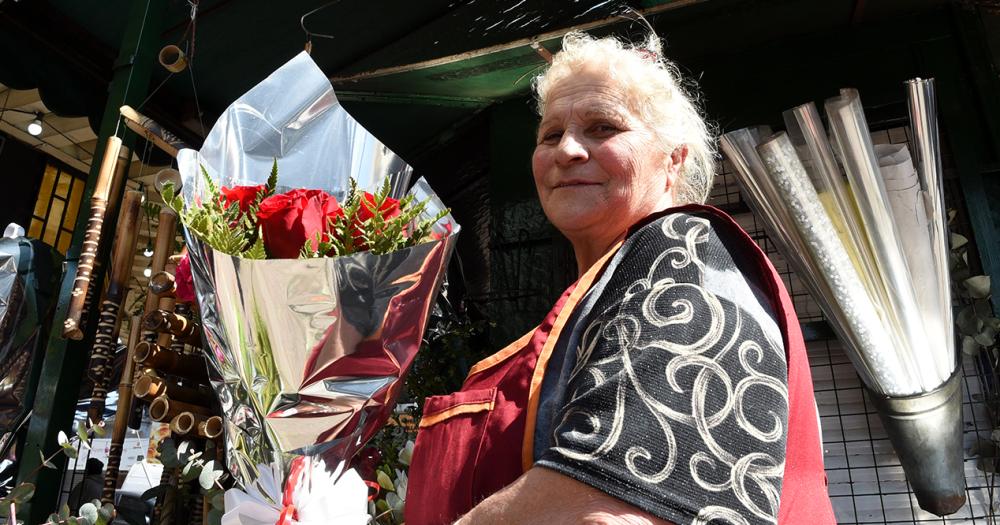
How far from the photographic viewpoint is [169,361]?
1975mm

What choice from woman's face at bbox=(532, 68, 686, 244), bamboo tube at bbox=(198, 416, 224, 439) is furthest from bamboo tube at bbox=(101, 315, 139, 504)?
woman's face at bbox=(532, 68, 686, 244)

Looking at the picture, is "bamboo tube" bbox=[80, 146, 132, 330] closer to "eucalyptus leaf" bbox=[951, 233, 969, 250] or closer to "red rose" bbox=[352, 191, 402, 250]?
"red rose" bbox=[352, 191, 402, 250]

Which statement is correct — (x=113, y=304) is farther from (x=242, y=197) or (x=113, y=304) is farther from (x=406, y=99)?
(x=406, y=99)

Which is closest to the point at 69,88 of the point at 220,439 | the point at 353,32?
the point at 353,32

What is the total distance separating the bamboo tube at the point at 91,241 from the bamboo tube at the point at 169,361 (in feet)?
1.42

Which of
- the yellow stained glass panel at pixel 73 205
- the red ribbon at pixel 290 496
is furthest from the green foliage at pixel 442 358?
the yellow stained glass panel at pixel 73 205

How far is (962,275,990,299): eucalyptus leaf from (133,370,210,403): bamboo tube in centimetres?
254

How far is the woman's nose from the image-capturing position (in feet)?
3.75

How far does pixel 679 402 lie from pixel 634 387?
5cm

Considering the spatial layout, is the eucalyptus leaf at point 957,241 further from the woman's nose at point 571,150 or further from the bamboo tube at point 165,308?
the bamboo tube at point 165,308

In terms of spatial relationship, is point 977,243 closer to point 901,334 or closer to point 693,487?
point 901,334

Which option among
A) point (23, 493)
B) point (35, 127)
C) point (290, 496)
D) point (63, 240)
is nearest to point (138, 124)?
point (23, 493)

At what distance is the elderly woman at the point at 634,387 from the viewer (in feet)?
2.23

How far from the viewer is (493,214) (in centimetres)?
362
